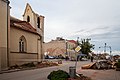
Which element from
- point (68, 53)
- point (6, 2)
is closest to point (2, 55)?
point (6, 2)

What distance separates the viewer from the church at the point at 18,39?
3097 centimetres

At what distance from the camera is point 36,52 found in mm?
44844

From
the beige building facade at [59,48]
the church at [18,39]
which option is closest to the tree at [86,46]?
the beige building facade at [59,48]

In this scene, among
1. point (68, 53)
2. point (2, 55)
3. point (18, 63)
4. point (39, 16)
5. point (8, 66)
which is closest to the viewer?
point (2, 55)

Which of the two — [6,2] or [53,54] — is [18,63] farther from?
[53,54]

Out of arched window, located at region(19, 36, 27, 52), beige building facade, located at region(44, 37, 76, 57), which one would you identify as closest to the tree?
beige building facade, located at region(44, 37, 76, 57)

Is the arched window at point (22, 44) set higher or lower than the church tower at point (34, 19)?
→ lower

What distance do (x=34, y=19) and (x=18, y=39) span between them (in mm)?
13395

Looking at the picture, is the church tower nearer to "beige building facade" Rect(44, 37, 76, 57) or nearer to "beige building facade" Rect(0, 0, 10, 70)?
"beige building facade" Rect(0, 0, 10, 70)

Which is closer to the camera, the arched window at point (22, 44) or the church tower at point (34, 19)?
the arched window at point (22, 44)

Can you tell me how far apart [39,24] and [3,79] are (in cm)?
3271

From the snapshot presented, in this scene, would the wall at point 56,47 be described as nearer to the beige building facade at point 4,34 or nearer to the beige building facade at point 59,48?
the beige building facade at point 59,48

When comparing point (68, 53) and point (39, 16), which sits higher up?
point (39, 16)

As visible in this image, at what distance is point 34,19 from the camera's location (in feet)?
163
